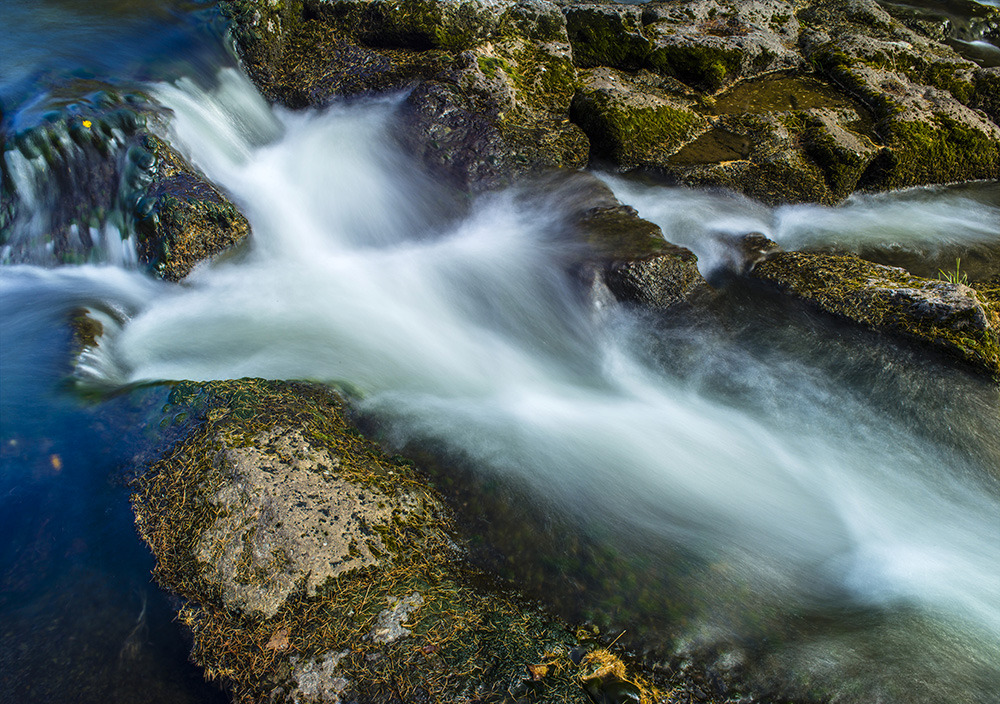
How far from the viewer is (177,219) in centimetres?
655

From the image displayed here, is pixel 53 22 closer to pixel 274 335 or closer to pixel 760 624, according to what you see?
pixel 274 335

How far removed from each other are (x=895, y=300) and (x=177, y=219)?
7.26 metres

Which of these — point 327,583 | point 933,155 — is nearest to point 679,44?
point 933,155

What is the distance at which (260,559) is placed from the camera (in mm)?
3738

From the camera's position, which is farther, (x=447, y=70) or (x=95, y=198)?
(x=447, y=70)

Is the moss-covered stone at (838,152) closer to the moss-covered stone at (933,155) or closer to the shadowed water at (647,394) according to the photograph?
the moss-covered stone at (933,155)

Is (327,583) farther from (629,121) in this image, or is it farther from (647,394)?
(629,121)

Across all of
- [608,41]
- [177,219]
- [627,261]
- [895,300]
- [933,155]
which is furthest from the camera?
[608,41]

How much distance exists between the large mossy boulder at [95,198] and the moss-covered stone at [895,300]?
624cm

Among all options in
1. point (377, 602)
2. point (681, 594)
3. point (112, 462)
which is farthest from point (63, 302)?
point (681, 594)

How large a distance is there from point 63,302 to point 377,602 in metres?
4.65

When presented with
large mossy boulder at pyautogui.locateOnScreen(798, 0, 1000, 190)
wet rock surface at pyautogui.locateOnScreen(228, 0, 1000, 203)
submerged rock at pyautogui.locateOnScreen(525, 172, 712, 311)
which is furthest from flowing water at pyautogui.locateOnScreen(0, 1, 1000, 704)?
large mossy boulder at pyautogui.locateOnScreen(798, 0, 1000, 190)

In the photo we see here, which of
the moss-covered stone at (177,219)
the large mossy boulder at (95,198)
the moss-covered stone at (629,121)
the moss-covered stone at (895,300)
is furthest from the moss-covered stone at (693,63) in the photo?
the large mossy boulder at (95,198)

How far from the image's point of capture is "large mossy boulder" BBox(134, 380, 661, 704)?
11.2ft
